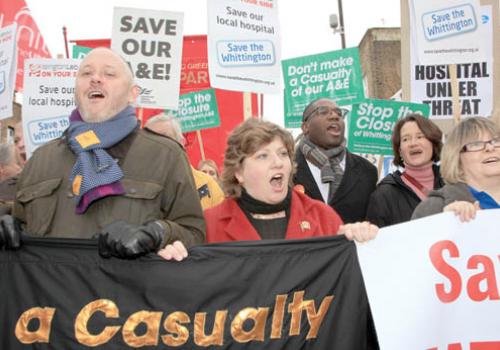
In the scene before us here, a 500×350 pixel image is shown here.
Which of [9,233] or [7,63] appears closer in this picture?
[9,233]

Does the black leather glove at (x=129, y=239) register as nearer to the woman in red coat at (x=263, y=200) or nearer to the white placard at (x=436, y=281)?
the woman in red coat at (x=263, y=200)

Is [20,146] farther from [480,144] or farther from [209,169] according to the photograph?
[480,144]

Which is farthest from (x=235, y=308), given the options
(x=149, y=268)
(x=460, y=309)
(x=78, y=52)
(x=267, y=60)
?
(x=78, y=52)

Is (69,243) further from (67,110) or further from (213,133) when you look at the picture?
(213,133)

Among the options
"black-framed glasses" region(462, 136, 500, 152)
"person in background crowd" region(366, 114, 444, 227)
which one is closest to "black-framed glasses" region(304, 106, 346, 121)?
"person in background crowd" region(366, 114, 444, 227)

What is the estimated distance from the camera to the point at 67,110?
7.05m

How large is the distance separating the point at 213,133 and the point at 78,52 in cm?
310

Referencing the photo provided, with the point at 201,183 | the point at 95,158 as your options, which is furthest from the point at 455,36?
the point at 95,158

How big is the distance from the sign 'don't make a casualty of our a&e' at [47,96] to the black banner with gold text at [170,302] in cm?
418

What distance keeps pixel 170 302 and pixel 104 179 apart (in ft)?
1.95

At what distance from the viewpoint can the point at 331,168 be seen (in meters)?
5.18

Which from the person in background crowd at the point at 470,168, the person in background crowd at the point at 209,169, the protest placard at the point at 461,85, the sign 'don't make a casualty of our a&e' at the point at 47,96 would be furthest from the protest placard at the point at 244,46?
the person in background crowd at the point at 470,168

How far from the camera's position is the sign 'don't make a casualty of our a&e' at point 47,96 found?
696cm

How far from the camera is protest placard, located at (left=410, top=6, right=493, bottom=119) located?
6.70 m
